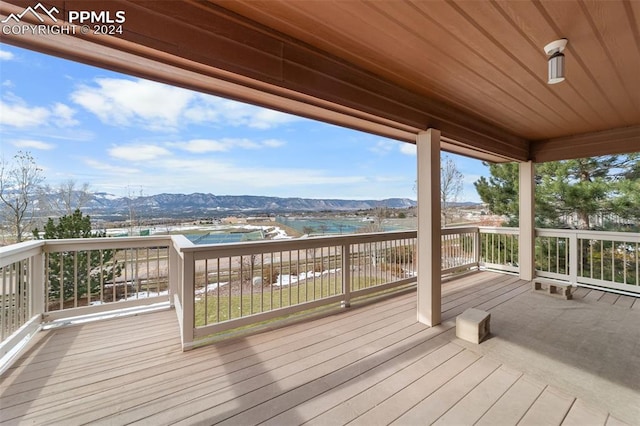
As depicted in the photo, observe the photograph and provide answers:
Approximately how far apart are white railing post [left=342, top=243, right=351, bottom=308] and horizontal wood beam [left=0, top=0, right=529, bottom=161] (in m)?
1.68

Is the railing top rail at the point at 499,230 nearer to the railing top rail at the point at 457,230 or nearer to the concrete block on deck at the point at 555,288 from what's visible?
the railing top rail at the point at 457,230

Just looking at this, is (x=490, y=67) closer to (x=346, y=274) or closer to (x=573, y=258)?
(x=346, y=274)

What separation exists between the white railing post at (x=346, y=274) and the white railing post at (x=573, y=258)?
13.8ft

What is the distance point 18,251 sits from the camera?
235 cm

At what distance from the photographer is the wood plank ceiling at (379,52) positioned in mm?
1413

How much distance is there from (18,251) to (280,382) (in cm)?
271

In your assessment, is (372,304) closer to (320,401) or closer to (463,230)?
(320,401)

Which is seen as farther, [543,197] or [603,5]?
[543,197]

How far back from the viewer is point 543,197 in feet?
24.6

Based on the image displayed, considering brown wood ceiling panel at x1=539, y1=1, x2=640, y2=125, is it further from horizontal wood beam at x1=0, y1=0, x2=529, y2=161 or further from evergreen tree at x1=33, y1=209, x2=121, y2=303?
evergreen tree at x1=33, y1=209, x2=121, y2=303

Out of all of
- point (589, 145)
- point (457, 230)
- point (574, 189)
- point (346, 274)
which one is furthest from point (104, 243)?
point (574, 189)

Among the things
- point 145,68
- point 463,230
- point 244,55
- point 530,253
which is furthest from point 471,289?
point 145,68

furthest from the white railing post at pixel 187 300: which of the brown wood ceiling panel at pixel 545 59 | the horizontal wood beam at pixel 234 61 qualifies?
the brown wood ceiling panel at pixel 545 59

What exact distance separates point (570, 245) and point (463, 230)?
171 cm
